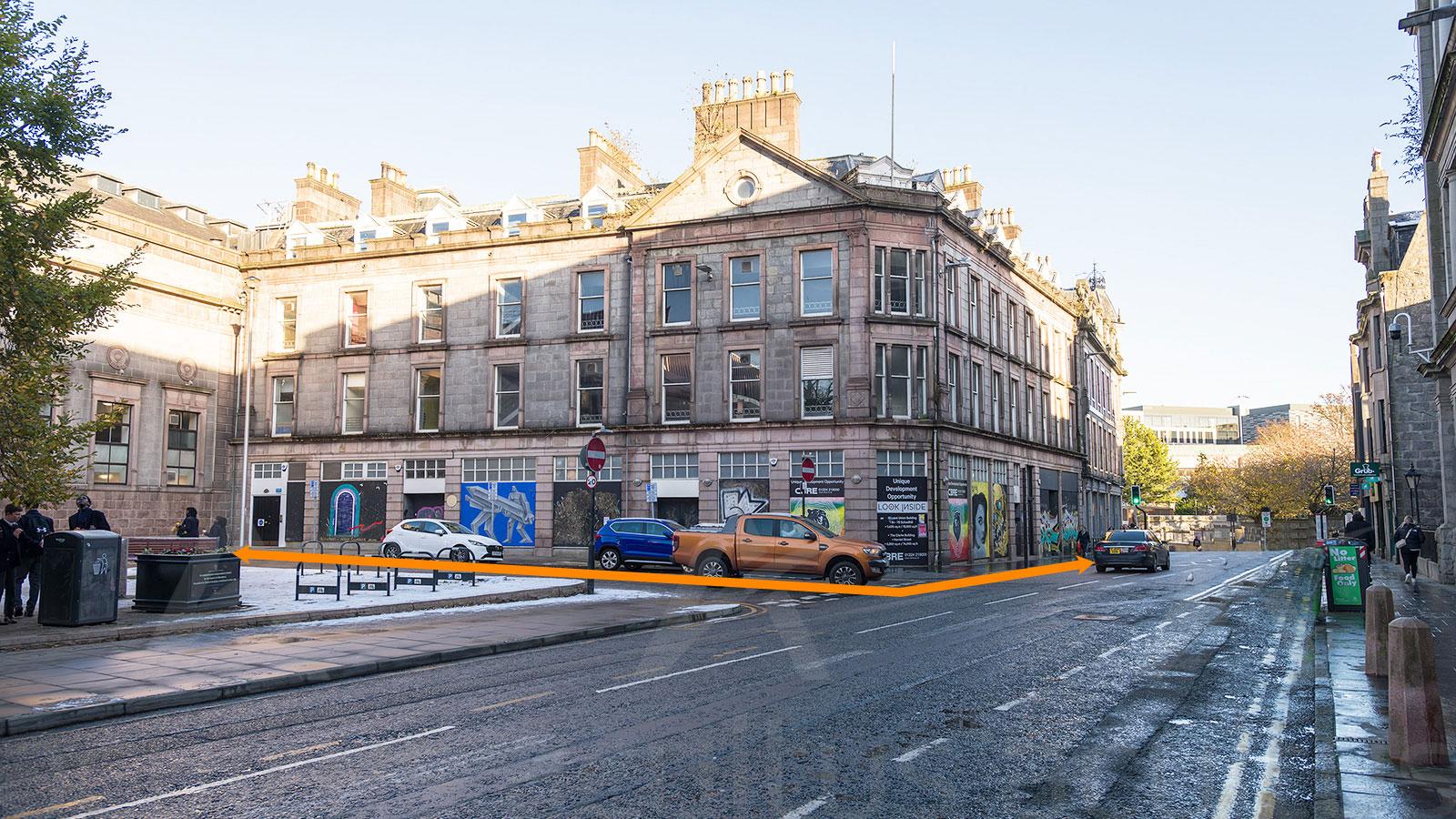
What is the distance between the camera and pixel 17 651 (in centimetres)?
1270

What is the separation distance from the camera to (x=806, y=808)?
20.3 feet

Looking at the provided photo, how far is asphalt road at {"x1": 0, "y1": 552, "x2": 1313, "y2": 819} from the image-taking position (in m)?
6.45

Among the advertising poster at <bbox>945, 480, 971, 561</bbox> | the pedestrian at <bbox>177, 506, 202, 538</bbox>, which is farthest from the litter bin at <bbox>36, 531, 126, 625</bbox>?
the advertising poster at <bbox>945, 480, 971, 561</bbox>

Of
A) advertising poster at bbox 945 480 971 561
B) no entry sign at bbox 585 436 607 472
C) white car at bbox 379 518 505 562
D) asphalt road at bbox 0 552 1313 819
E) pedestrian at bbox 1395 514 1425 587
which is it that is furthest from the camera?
advertising poster at bbox 945 480 971 561

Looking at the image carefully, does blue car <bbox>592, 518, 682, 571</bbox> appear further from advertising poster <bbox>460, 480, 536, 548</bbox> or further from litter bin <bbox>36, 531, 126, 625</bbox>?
litter bin <bbox>36, 531, 126, 625</bbox>

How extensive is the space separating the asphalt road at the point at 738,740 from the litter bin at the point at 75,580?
5802mm

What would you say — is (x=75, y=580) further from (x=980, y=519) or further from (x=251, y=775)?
(x=980, y=519)

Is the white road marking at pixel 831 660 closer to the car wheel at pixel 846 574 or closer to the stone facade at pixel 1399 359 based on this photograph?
the car wheel at pixel 846 574

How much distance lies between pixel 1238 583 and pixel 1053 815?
2575cm

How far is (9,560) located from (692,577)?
14.1m

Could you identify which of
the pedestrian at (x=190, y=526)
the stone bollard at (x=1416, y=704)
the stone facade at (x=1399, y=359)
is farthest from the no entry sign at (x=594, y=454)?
the stone facade at (x=1399, y=359)

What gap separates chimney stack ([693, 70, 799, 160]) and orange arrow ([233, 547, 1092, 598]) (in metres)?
18.3

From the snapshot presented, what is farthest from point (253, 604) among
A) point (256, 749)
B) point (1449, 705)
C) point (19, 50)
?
point (1449, 705)

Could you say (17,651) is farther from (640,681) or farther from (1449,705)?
(1449,705)
